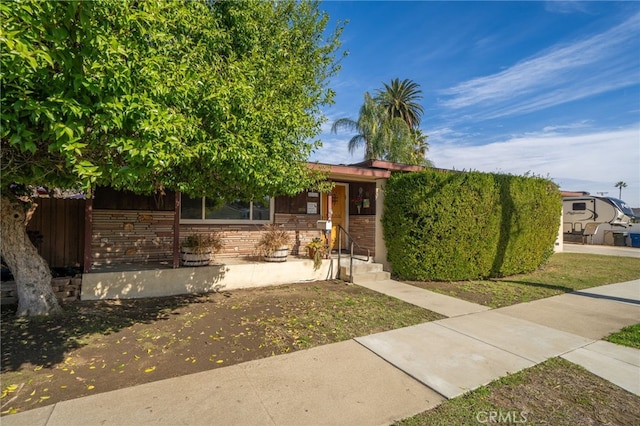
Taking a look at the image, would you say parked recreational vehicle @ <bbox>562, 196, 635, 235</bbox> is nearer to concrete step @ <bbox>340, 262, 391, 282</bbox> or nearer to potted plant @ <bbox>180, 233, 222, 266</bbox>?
concrete step @ <bbox>340, 262, 391, 282</bbox>

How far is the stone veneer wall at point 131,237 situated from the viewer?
706 centimetres

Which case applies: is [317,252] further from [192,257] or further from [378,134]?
[378,134]

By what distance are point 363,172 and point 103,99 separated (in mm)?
6754

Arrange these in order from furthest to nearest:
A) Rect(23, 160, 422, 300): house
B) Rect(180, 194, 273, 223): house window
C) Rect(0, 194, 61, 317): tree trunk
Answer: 1. Rect(180, 194, 273, 223): house window
2. Rect(23, 160, 422, 300): house
3. Rect(0, 194, 61, 317): tree trunk

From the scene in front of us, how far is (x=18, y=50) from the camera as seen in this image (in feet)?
6.10

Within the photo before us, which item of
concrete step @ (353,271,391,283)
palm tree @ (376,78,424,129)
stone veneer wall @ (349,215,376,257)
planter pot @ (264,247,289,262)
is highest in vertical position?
palm tree @ (376,78,424,129)

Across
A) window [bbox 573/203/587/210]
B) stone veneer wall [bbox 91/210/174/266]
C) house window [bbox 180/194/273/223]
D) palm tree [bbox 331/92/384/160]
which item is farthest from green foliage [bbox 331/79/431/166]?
stone veneer wall [bbox 91/210/174/266]

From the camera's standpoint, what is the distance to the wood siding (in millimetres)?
6246

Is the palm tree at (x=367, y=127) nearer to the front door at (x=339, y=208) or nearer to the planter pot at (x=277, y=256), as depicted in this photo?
the front door at (x=339, y=208)

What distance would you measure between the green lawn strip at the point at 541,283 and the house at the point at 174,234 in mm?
2257

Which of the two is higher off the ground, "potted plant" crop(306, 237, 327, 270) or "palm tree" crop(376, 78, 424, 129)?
"palm tree" crop(376, 78, 424, 129)

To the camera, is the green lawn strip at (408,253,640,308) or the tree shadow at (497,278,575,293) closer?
the green lawn strip at (408,253,640,308)

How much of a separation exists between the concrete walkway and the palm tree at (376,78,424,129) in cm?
2648

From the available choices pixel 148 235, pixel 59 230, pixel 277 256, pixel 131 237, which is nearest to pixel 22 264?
pixel 59 230
